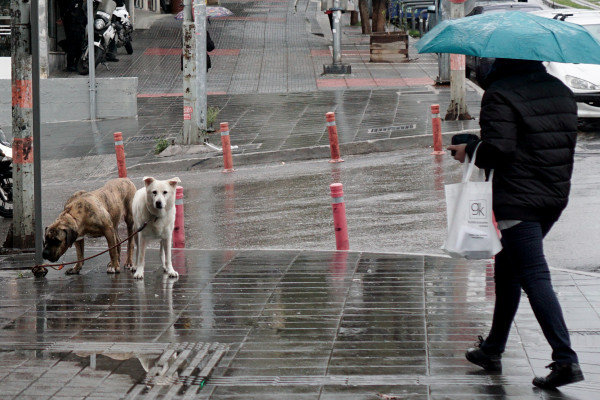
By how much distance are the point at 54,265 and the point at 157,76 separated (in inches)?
722

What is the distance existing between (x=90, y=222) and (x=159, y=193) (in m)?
0.73

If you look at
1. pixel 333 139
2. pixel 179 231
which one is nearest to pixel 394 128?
pixel 333 139

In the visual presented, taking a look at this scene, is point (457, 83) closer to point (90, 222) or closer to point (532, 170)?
point (90, 222)

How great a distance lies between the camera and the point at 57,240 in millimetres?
8773

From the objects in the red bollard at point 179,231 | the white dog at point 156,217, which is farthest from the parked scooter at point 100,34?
the white dog at point 156,217

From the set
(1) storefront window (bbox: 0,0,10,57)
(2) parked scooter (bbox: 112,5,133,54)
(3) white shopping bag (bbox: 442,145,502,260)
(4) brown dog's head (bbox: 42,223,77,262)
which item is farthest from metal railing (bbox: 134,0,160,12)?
(3) white shopping bag (bbox: 442,145,502,260)

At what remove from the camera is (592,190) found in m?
13.0

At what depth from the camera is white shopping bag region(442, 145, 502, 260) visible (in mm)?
5551

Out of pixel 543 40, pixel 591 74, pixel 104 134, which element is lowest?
pixel 104 134

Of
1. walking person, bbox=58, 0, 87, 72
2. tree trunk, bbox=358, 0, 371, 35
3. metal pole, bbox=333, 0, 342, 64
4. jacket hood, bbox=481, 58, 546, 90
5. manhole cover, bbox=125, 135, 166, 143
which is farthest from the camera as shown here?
tree trunk, bbox=358, 0, 371, 35

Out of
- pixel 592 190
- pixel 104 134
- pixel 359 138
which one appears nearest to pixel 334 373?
pixel 592 190

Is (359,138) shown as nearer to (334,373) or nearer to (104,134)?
(104,134)

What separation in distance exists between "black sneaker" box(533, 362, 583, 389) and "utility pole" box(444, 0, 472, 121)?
13671 mm

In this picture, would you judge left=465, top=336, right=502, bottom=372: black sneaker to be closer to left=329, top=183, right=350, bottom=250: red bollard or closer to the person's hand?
the person's hand
